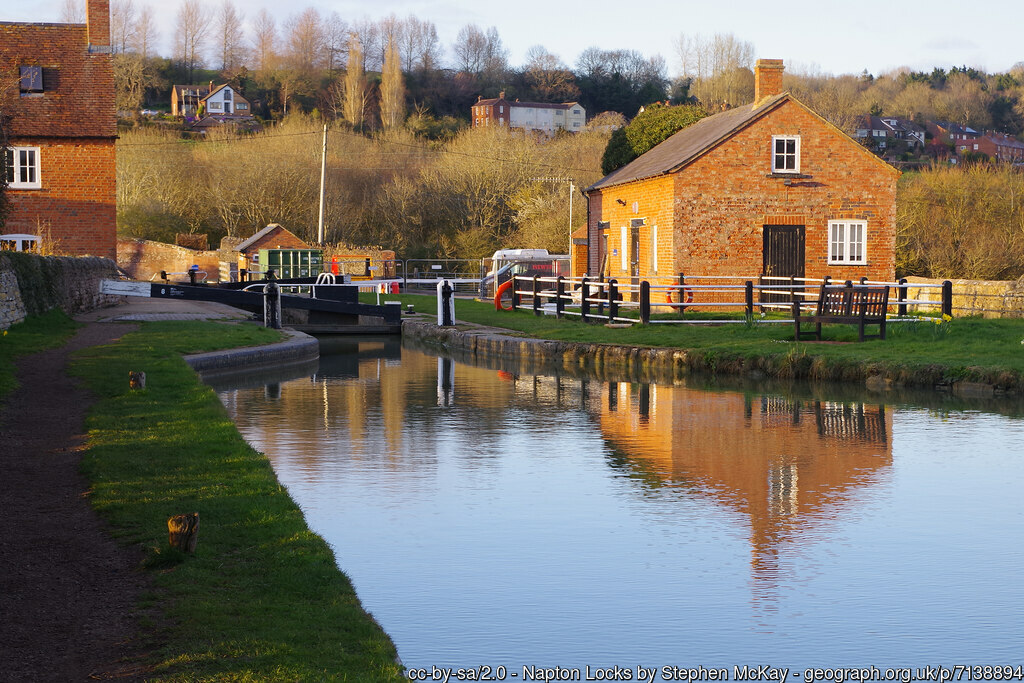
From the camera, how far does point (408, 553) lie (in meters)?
7.77

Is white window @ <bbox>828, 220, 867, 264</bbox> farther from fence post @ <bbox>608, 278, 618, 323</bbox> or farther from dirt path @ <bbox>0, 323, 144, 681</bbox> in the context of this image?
dirt path @ <bbox>0, 323, 144, 681</bbox>

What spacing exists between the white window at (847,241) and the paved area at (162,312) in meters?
15.3

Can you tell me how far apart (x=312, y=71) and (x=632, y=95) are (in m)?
33.9

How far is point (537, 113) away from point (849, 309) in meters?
104

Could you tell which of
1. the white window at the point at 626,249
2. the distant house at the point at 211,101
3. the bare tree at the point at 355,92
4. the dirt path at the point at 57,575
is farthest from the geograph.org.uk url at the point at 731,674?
the distant house at the point at 211,101

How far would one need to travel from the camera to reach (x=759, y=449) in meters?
11.8

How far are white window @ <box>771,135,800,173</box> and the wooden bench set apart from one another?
10.2 m

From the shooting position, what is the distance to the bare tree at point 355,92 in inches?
3836

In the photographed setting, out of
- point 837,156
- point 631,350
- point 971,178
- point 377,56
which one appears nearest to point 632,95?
point 377,56

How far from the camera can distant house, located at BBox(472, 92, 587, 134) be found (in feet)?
374

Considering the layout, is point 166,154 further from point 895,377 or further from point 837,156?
point 895,377

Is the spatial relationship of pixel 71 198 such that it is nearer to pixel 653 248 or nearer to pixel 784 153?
pixel 653 248

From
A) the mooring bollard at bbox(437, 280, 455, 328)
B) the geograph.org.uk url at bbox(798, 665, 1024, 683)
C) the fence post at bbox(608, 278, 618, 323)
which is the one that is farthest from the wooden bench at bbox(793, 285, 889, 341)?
the geograph.org.uk url at bbox(798, 665, 1024, 683)

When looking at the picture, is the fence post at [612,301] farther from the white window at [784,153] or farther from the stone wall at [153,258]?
the stone wall at [153,258]
